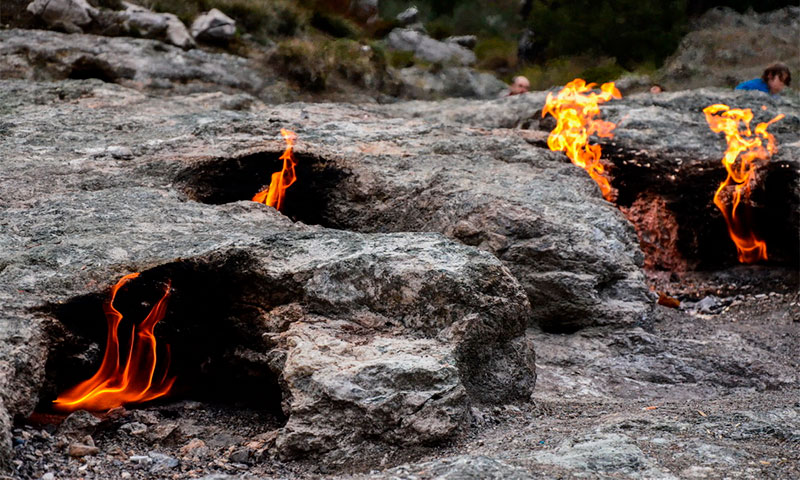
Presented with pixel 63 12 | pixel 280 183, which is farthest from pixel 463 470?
pixel 63 12

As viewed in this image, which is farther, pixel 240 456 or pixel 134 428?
pixel 134 428

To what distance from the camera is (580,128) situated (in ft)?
31.5

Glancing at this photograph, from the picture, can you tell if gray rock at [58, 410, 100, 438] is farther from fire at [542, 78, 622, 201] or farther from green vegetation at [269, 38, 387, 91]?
green vegetation at [269, 38, 387, 91]

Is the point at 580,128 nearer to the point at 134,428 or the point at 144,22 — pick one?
Answer: the point at 134,428

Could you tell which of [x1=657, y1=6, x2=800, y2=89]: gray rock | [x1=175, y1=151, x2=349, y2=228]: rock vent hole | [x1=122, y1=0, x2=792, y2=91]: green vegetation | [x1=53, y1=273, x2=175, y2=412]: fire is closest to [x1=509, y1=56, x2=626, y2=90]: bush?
[x1=122, y1=0, x2=792, y2=91]: green vegetation

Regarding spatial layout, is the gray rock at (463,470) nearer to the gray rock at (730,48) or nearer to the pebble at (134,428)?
the pebble at (134,428)

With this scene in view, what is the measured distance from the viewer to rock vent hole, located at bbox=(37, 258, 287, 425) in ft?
15.3

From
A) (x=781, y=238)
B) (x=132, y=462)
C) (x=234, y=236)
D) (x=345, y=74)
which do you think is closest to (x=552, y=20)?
(x=345, y=74)

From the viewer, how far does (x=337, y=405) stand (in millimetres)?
4121

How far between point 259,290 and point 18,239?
1.69 meters

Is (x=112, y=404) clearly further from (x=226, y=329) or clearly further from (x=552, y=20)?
(x=552, y=20)

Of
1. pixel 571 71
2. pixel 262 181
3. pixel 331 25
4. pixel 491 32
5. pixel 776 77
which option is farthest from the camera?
pixel 491 32

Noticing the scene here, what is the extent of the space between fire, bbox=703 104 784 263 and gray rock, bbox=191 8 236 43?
349 inches

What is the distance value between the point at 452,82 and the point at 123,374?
14.7m
